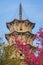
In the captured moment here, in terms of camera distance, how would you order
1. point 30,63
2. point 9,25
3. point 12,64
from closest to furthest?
point 30,63, point 12,64, point 9,25

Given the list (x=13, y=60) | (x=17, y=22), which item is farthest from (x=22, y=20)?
(x=13, y=60)

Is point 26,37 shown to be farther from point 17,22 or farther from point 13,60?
point 13,60

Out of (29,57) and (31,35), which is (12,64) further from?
(31,35)

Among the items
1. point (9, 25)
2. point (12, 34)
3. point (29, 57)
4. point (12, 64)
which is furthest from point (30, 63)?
point (9, 25)

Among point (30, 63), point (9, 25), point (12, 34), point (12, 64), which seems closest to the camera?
point (30, 63)

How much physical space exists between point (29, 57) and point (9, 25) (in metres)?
15.0

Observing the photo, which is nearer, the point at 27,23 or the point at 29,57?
the point at 29,57

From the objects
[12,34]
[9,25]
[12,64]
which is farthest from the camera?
[9,25]

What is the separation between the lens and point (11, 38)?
33.4 metres

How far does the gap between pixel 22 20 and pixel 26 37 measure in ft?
7.42

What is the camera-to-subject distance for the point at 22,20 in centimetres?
3488

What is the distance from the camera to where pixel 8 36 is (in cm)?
3388

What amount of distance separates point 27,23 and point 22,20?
666 millimetres

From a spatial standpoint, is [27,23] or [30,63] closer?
[30,63]
